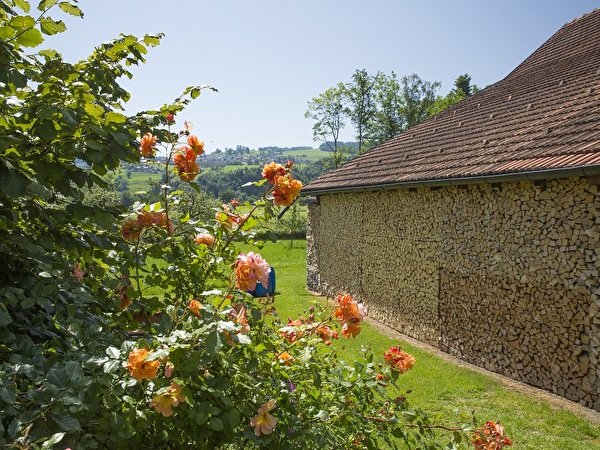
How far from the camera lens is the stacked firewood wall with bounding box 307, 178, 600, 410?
5453mm

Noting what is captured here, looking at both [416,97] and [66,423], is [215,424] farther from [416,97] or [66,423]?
[416,97]

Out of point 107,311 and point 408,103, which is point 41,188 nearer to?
point 107,311

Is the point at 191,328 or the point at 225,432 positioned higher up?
the point at 191,328

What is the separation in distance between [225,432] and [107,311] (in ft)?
3.09

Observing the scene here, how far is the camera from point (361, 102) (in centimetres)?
3766

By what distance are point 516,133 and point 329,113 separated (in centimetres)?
3100

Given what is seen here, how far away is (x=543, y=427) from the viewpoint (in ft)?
16.1

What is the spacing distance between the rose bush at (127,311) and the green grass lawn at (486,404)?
153cm

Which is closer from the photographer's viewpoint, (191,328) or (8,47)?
(8,47)

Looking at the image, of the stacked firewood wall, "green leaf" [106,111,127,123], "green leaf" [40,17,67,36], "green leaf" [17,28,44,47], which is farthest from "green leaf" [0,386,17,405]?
the stacked firewood wall

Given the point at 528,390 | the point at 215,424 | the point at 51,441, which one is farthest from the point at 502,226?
the point at 51,441

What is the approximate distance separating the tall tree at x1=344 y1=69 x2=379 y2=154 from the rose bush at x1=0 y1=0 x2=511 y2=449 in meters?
35.9

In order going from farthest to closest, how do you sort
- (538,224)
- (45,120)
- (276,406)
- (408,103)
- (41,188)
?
(408,103)
(538,224)
(276,406)
(45,120)
(41,188)

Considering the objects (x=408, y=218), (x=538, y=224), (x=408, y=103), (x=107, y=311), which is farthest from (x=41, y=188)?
(x=408, y=103)
